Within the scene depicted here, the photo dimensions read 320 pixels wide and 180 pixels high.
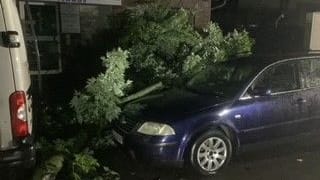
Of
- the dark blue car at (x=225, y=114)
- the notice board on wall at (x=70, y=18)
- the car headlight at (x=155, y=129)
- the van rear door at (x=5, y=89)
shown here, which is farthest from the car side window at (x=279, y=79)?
the notice board on wall at (x=70, y=18)

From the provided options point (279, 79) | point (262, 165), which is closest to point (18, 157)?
point (262, 165)

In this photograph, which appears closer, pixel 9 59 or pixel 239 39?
pixel 9 59

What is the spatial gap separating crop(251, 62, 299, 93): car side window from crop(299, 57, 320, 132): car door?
0.53 ft

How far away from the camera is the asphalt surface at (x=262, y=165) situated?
6.98 meters

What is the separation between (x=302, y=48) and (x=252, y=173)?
1082cm

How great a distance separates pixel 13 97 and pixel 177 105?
8.47 ft

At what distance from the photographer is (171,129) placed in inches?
264

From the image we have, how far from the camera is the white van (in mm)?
4945

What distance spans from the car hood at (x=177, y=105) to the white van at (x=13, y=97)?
2.06 meters

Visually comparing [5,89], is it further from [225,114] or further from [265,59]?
[265,59]

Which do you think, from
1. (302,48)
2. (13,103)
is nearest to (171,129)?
(13,103)

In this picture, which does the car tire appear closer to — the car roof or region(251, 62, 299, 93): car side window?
region(251, 62, 299, 93): car side window

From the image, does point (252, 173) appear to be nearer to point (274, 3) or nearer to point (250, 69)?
point (250, 69)

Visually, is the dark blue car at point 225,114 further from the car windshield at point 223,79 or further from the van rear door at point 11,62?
the van rear door at point 11,62
